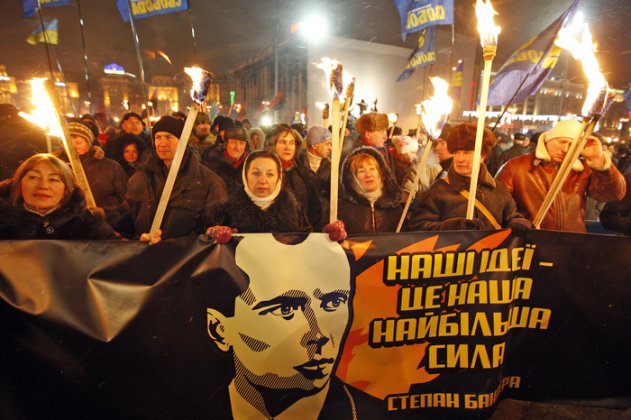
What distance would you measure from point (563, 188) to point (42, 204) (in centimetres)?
385

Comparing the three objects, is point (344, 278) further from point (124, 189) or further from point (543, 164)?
point (124, 189)

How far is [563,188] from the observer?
10.4ft

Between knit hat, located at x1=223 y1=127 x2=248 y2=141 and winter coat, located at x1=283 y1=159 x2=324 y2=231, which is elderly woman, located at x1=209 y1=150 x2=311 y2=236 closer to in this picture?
winter coat, located at x1=283 y1=159 x2=324 y2=231

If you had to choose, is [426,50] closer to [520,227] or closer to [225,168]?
[225,168]

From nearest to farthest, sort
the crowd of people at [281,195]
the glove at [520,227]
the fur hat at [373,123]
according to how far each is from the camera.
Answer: the glove at [520,227] → the crowd of people at [281,195] → the fur hat at [373,123]

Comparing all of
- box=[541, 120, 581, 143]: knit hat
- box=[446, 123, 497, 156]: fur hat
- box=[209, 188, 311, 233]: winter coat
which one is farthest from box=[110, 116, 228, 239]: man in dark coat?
box=[541, 120, 581, 143]: knit hat

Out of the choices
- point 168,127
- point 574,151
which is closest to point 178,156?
point 168,127

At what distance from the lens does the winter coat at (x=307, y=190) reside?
13.5 feet

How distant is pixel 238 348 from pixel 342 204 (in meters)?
1.57

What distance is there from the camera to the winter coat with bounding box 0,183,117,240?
2.27 meters

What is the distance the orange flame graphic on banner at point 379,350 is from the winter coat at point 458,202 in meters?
0.72

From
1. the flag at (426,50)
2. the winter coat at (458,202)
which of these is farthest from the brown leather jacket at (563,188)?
the flag at (426,50)

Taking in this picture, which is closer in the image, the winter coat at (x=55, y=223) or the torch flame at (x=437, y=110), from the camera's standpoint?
the winter coat at (x=55, y=223)

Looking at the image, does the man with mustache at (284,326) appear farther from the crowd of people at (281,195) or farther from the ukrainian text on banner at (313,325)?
the crowd of people at (281,195)
